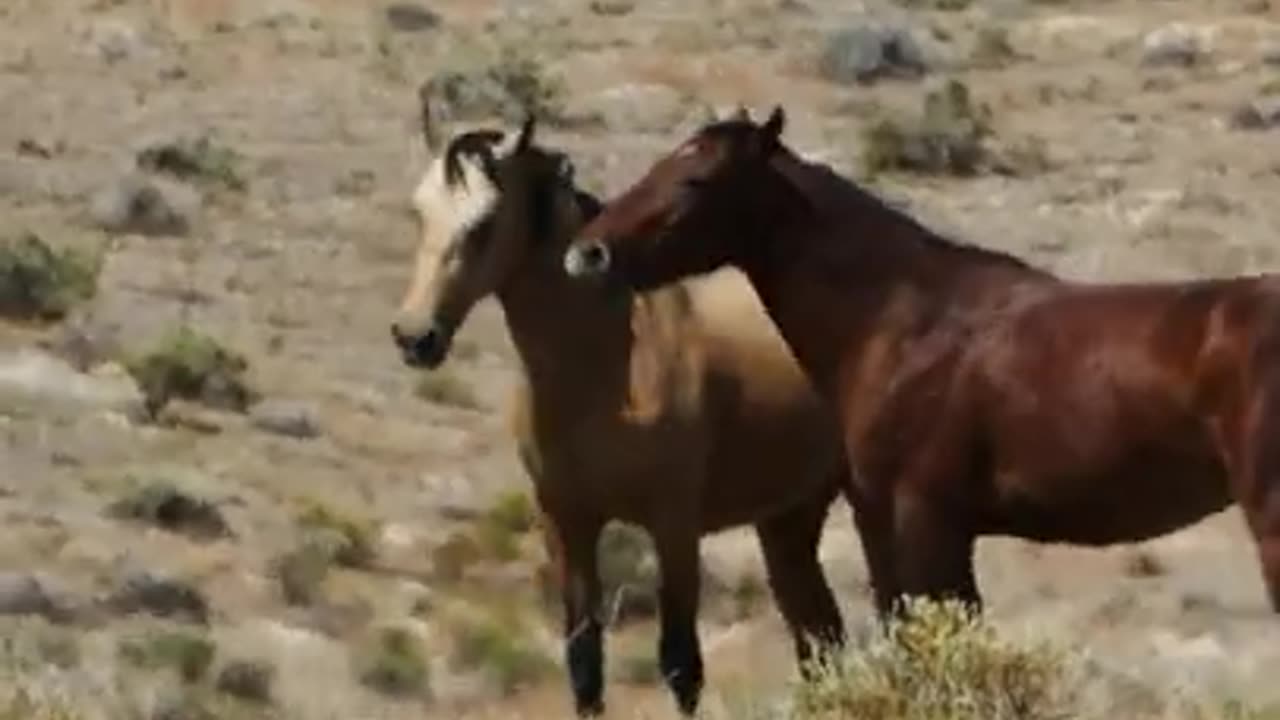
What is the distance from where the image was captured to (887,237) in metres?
11.1

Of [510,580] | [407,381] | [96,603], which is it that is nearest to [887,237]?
[96,603]

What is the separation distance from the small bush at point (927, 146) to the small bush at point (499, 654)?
17.0 meters

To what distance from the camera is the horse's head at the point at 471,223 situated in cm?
1307

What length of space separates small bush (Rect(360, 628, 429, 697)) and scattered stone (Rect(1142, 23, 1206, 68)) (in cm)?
2616

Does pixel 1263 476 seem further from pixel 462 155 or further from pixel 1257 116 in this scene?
pixel 1257 116

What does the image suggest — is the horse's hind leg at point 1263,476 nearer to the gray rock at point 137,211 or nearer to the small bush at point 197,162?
the gray rock at point 137,211

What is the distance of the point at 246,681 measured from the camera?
15.3 metres

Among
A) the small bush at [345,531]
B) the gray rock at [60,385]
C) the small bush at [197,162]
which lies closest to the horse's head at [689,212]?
the small bush at [345,531]

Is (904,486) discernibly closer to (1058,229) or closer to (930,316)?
(930,316)

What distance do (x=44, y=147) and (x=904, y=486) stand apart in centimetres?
2253

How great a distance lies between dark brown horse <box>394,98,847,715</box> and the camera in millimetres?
13031

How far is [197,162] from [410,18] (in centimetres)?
1559

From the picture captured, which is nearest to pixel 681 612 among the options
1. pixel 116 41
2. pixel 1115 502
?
pixel 1115 502

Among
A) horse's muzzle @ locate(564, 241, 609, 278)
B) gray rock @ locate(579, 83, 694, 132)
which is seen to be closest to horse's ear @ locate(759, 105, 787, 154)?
horse's muzzle @ locate(564, 241, 609, 278)
